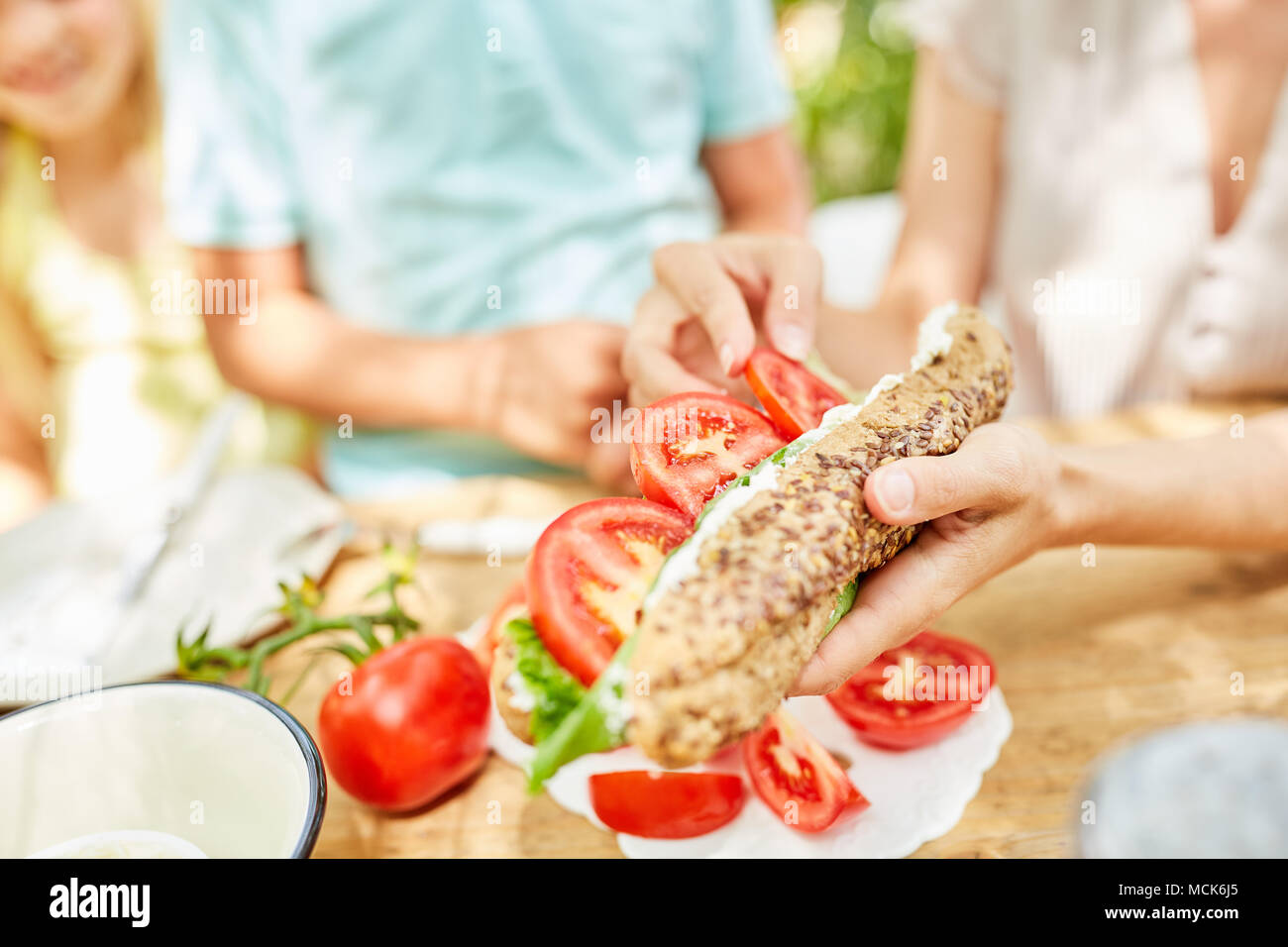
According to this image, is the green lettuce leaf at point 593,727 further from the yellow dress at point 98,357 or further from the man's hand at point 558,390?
the yellow dress at point 98,357

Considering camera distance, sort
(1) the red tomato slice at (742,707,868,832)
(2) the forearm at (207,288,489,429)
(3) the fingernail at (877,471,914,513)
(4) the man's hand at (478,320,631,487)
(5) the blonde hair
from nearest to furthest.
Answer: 1. (3) the fingernail at (877,471,914,513)
2. (1) the red tomato slice at (742,707,868,832)
3. (4) the man's hand at (478,320,631,487)
4. (2) the forearm at (207,288,489,429)
5. (5) the blonde hair

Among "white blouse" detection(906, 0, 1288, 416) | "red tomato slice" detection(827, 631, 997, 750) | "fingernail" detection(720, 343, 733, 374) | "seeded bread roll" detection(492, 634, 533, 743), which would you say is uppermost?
"white blouse" detection(906, 0, 1288, 416)

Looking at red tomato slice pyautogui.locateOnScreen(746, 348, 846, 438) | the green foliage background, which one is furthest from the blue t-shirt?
the green foliage background

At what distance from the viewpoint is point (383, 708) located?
1040mm

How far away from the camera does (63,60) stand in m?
2.00

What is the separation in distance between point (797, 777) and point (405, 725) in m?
0.44

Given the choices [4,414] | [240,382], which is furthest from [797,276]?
[4,414]

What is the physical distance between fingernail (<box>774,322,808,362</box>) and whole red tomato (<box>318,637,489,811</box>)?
0.56 m

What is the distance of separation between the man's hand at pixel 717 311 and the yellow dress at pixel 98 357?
1458mm

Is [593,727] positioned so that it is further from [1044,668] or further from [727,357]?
[1044,668]

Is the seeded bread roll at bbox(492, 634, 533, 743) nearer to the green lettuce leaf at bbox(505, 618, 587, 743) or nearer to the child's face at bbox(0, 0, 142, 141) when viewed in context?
the green lettuce leaf at bbox(505, 618, 587, 743)

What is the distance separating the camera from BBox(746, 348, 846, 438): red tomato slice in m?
0.99

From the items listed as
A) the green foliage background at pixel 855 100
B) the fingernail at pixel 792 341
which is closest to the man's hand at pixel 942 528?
the fingernail at pixel 792 341

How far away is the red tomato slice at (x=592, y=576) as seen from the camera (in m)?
0.78
